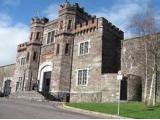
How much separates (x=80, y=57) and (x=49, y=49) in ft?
19.7

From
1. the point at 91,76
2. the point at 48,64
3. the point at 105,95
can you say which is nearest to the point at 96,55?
the point at 91,76

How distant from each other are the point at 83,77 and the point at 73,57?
3446 mm

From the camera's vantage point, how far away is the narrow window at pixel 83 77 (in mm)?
34906

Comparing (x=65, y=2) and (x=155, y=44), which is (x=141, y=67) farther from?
(x=65, y=2)

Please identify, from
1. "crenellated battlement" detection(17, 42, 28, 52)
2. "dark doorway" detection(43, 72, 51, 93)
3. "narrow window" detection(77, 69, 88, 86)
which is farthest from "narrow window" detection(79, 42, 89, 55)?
"crenellated battlement" detection(17, 42, 28, 52)

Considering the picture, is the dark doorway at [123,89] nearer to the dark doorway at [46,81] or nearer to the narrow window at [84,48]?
the narrow window at [84,48]

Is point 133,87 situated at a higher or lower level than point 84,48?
lower

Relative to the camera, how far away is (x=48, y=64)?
39844 mm

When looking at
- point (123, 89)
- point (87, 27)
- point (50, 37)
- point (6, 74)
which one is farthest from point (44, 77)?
point (6, 74)

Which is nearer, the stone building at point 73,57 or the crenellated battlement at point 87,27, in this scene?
the stone building at point 73,57

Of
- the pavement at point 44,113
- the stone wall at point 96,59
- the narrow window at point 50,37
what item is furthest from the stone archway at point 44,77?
the pavement at point 44,113

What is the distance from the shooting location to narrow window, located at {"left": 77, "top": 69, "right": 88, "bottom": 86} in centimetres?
3491

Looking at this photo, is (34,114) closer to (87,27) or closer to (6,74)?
(87,27)

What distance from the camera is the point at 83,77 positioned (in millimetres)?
35312
